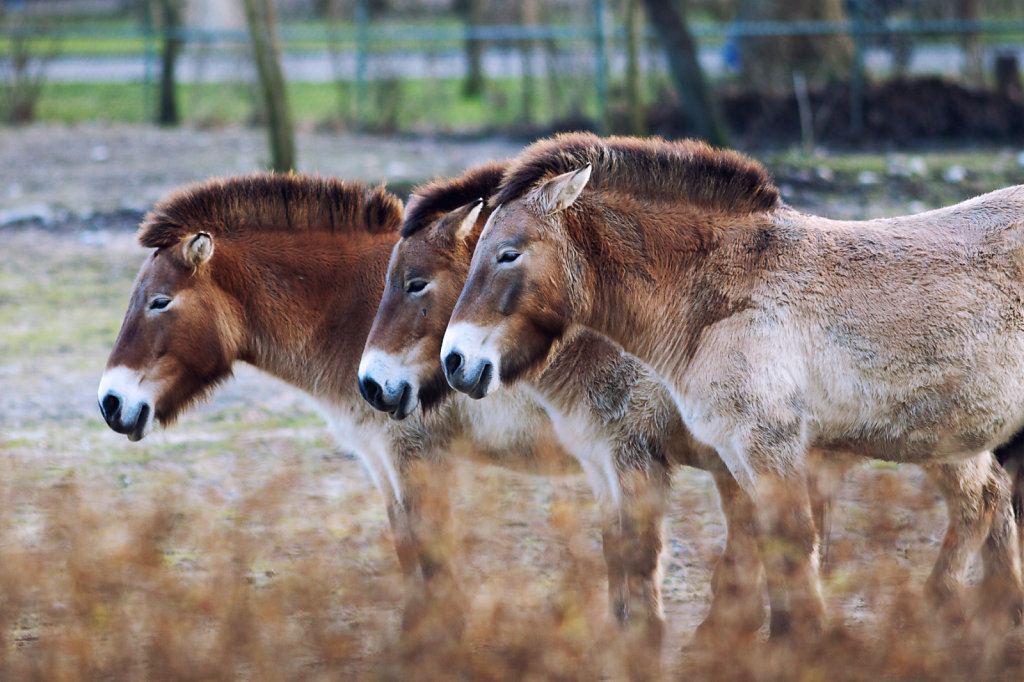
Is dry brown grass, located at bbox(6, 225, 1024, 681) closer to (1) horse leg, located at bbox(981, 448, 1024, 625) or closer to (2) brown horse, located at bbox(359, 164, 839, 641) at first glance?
(2) brown horse, located at bbox(359, 164, 839, 641)

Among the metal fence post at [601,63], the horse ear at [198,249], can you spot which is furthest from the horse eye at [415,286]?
the metal fence post at [601,63]

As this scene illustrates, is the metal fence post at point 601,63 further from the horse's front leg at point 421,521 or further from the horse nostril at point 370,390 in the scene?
the horse nostril at point 370,390

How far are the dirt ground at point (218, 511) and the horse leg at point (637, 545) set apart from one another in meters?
0.14

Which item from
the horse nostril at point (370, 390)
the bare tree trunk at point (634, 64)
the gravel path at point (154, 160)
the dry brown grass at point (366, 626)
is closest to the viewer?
the dry brown grass at point (366, 626)

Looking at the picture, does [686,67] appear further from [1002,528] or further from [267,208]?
[1002,528]

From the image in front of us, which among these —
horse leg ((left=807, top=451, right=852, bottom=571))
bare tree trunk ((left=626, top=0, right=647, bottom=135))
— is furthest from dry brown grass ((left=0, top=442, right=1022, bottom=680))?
bare tree trunk ((left=626, top=0, right=647, bottom=135))

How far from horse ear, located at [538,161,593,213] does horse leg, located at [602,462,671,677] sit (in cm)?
125

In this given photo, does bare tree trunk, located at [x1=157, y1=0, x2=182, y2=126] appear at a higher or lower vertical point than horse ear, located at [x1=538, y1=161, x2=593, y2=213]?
lower

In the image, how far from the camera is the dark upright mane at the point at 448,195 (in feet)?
17.1

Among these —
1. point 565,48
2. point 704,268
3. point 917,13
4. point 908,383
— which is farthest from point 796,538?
point 917,13

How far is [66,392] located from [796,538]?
6722mm

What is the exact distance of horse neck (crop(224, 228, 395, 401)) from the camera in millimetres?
5512

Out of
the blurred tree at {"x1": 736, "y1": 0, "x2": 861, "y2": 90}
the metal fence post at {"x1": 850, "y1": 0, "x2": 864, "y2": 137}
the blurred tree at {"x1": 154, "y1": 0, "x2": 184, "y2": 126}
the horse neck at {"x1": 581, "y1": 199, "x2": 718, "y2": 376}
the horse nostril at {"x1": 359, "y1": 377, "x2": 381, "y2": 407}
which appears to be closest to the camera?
the horse neck at {"x1": 581, "y1": 199, "x2": 718, "y2": 376}

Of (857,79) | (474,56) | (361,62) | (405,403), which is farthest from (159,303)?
(474,56)
